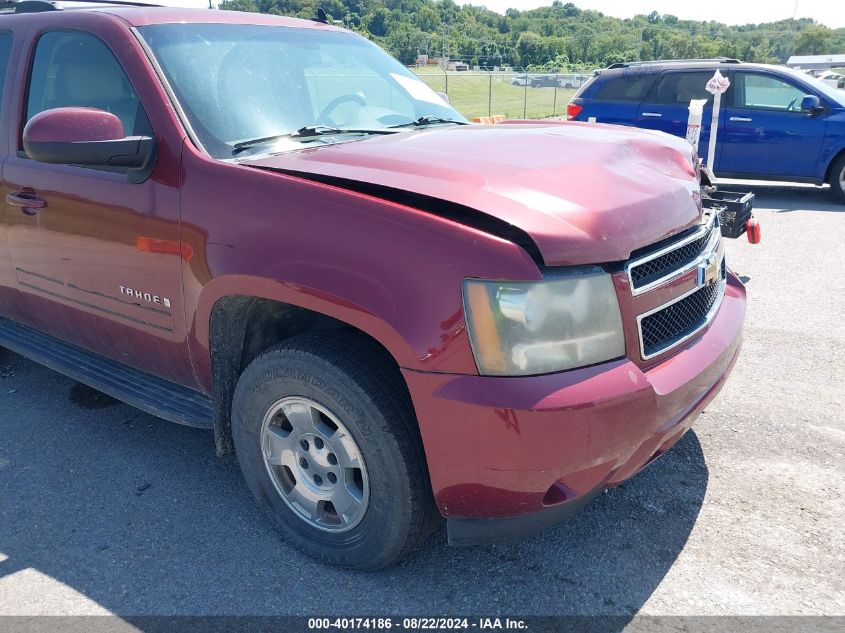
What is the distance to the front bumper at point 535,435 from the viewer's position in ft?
6.66

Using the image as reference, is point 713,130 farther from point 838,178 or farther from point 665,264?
point 665,264

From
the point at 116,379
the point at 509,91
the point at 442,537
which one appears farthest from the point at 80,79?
the point at 509,91

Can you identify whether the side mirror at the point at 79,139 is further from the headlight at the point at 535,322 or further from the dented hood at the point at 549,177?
the headlight at the point at 535,322

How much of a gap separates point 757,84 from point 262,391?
9380mm

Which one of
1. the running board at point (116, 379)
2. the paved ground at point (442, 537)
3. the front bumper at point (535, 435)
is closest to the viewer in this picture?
the front bumper at point (535, 435)

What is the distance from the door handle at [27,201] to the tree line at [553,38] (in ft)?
155

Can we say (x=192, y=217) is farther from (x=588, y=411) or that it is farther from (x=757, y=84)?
(x=757, y=84)

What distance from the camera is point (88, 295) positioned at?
3127mm

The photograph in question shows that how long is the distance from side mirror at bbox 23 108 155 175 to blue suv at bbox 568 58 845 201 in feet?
29.4

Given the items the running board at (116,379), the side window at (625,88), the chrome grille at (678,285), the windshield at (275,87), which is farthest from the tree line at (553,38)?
the chrome grille at (678,285)

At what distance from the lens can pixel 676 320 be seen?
8.00ft

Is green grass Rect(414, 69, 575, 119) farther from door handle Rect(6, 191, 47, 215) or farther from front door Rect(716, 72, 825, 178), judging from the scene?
door handle Rect(6, 191, 47, 215)

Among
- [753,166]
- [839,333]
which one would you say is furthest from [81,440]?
[753,166]

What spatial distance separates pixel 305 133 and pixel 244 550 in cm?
170
